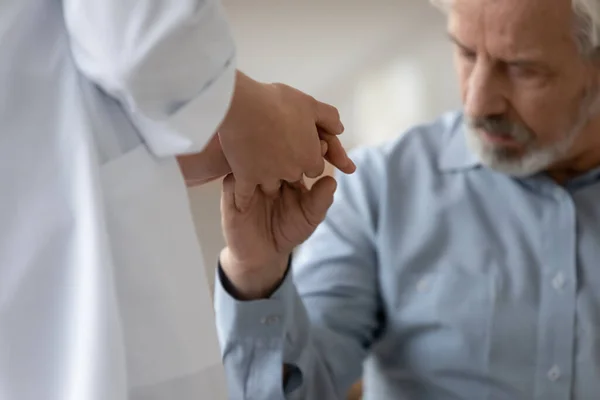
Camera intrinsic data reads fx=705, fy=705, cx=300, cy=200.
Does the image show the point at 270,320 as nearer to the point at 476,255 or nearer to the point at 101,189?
the point at 476,255

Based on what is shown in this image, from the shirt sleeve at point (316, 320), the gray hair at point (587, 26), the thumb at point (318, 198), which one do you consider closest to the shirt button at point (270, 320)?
the shirt sleeve at point (316, 320)

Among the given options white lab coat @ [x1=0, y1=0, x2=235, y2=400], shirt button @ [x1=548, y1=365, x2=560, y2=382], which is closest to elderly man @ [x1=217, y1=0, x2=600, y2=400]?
shirt button @ [x1=548, y1=365, x2=560, y2=382]

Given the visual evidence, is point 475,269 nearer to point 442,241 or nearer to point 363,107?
point 442,241

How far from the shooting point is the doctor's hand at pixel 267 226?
2.19 feet

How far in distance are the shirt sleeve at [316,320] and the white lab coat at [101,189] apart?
369 millimetres

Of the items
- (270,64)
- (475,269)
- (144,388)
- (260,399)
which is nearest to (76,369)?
(144,388)

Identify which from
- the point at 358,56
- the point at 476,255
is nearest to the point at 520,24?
the point at 476,255

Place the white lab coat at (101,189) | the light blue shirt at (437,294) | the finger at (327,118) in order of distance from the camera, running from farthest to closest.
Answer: the light blue shirt at (437,294) → the finger at (327,118) → the white lab coat at (101,189)

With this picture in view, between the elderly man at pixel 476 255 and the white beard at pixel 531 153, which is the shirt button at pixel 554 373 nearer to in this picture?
the elderly man at pixel 476 255

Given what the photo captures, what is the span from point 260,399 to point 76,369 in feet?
1.58

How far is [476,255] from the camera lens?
0.91 metres

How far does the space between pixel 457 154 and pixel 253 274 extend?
0.40 m

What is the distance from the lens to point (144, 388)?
14.5 inches

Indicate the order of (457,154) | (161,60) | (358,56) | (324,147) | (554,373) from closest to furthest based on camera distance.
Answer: (161,60) → (324,147) → (554,373) → (457,154) → (358,56)
